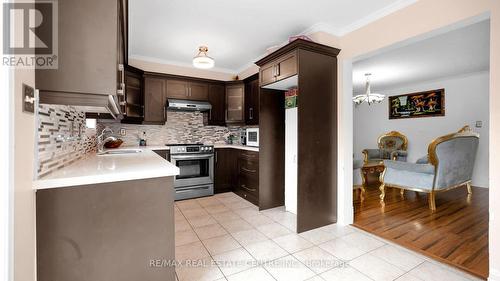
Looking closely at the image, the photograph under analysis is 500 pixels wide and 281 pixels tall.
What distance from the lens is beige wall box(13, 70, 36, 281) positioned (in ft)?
2.58

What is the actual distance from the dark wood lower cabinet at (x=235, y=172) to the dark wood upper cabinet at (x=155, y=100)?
1189 millimetres

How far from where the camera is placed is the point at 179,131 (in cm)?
423

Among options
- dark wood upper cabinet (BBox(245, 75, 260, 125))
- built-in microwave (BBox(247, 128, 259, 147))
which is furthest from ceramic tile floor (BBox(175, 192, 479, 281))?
dark wood upper cabinet (BBox(245, 75, 260, 125))

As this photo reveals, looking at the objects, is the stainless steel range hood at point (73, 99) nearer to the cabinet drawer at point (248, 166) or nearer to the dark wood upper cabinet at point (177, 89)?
the cabinet drawer at point (248, 166)

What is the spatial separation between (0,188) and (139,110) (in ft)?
10.1

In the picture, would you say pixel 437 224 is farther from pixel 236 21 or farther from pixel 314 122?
pixel 236 21

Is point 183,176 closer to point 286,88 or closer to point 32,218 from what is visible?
point 286,88

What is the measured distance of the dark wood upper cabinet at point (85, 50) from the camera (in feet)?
3.39

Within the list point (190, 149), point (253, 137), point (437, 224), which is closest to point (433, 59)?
point (437, 224)

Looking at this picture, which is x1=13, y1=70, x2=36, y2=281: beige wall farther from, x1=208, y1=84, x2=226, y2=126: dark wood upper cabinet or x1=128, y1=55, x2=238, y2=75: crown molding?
x1=208, y1=84, x2=226, y2=126: dark wood upper cabinet

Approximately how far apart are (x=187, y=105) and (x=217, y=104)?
646 mm

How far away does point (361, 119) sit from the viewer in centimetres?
691

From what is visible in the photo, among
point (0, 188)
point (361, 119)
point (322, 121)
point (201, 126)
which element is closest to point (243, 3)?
point (322, 121)

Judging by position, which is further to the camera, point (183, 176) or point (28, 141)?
point (183, 176)
